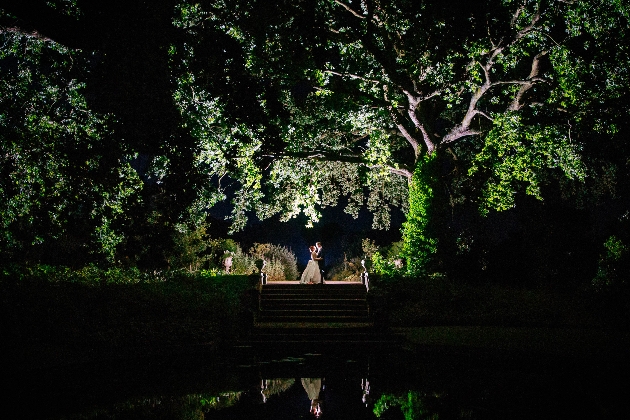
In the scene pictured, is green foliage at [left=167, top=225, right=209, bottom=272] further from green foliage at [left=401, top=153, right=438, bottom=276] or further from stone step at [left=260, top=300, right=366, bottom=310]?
green foliage at [left=401, top=153, right=438, bottom=276]

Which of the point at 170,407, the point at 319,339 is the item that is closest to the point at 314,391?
the point at 170,407

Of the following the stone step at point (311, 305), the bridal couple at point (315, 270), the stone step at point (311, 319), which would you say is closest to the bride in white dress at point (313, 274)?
the bridal couple at point (315, 270)

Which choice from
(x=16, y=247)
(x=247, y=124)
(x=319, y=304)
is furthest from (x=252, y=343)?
(x=247, y=124)

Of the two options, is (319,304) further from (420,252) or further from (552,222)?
(552,222)

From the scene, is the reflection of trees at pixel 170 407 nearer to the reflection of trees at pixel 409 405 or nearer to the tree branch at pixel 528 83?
the reflection of trees at pixel 409 405

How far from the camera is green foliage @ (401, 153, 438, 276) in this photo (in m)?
19.9

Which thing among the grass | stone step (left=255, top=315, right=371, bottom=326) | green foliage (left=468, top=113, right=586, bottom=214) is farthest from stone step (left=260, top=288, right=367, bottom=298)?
green foliage (left=468, top=113, right=586, bottom=214)

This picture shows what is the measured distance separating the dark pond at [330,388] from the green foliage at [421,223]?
8956 millimetres

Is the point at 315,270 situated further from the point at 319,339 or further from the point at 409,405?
the point at 409,405

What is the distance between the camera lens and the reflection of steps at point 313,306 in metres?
15.5

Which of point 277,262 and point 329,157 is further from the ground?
point 329,157

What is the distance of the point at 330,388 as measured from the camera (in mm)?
7559

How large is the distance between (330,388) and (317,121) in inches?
600

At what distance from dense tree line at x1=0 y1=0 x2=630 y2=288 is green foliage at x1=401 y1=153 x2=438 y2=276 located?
0.24ft
